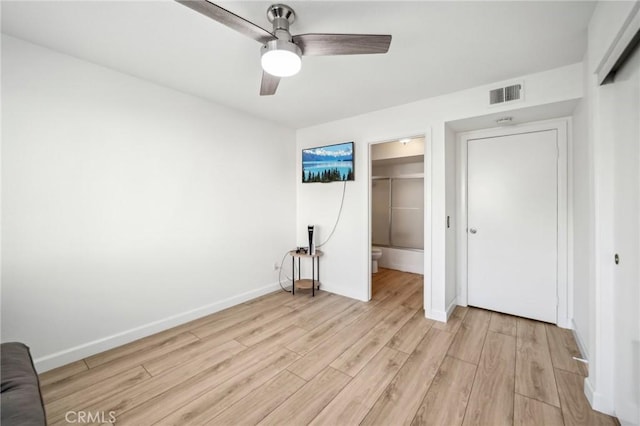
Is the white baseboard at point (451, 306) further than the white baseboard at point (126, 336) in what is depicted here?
Yes

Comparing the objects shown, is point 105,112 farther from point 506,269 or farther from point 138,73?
point 506,269

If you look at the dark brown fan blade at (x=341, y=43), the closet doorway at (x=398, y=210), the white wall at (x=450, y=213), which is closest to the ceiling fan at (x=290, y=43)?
the dark brown fan blade at (x=341, y=43)

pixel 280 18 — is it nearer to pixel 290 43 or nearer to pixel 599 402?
pixel 290 43

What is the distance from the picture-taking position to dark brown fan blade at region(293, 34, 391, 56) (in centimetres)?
142

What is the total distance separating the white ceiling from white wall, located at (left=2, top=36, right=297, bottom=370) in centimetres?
30

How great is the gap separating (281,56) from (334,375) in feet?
7.19

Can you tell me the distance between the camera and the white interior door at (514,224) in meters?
2.63

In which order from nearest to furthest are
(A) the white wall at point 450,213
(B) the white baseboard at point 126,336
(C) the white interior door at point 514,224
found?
(B) the white baseboard at point 126,336 < (C) the white interior door at point 514,224 < (A) the white wall at point 450,213

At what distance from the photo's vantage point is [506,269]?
286 centimetres

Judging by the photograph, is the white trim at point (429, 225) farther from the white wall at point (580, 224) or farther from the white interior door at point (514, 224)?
the white wall at point (580, 224)

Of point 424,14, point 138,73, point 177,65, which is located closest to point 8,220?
point 138,73

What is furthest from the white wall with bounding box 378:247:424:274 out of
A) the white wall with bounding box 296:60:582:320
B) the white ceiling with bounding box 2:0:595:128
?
the white ceiling with bounding box 2:0:595:128

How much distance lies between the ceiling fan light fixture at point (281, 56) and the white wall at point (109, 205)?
163 centimetres

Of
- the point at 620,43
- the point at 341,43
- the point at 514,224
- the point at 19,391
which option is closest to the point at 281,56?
the point at 341,43
